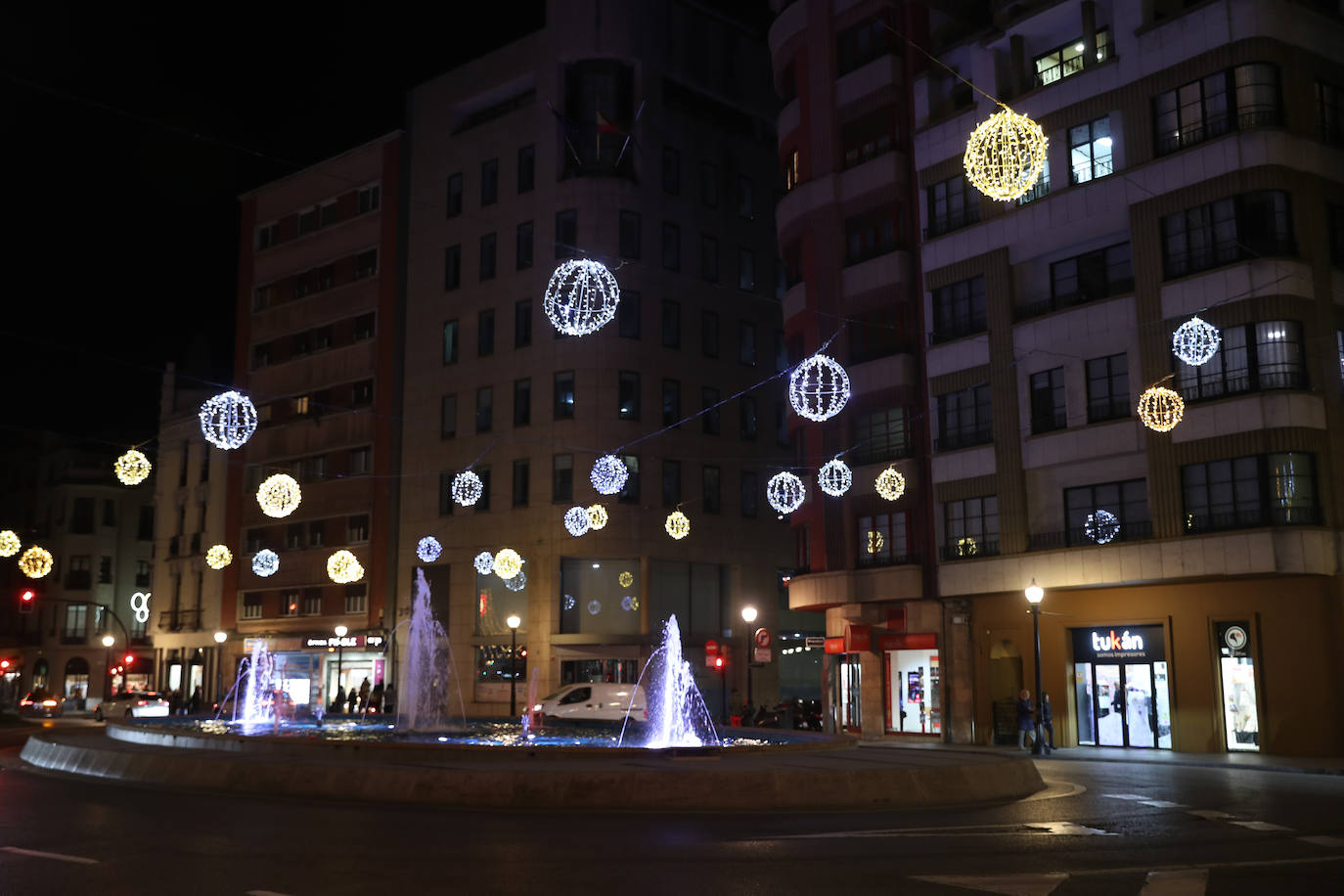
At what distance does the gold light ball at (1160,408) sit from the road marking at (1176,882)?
1958 centimetres

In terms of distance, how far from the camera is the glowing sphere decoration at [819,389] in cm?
3322

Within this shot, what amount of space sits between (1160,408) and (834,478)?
11.1m

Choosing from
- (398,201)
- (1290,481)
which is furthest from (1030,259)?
(398,201)

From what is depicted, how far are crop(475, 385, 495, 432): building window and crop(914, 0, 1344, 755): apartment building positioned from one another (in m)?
24.0

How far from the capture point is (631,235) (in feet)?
190

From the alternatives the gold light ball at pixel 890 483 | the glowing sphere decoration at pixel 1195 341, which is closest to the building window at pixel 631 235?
the gold light ball at pixel 890 483

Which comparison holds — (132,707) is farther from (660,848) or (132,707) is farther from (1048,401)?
(660,848)

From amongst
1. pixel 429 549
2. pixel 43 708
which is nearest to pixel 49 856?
pixel 429 549

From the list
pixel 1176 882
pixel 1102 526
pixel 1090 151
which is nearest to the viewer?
pixel 1176 882

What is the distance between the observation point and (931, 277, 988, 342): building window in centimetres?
4203

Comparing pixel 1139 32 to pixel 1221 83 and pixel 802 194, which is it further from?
pixel 802 194

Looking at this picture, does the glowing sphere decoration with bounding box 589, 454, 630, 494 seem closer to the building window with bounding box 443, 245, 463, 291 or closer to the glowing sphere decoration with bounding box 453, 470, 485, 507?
the glowing sphere decoration with bounding box 453, 470, 485, 507

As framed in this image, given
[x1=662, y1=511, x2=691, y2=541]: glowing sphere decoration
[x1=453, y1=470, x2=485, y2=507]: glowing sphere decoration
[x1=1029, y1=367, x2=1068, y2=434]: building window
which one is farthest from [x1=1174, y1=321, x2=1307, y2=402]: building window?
[x1=453, y1=470, x2=485, y2=507]: glowing sphere decoration

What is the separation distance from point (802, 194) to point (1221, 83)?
628 inches
